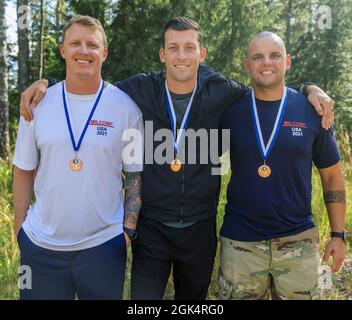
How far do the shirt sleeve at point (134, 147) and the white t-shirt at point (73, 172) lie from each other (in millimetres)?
43

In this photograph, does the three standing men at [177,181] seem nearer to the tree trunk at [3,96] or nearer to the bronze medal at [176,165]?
the bronze medal at [176,165]

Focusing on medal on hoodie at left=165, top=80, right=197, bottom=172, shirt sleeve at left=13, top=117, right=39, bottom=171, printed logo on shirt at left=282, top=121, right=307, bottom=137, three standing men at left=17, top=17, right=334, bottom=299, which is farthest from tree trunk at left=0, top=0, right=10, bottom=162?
printed logo on shirt at left=282, top=121, right=307, bottom=137

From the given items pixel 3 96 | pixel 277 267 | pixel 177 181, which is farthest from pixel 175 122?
pixel 3 96

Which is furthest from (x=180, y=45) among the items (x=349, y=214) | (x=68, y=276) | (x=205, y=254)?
(x=349, y=214)

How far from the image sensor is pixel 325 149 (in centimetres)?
319

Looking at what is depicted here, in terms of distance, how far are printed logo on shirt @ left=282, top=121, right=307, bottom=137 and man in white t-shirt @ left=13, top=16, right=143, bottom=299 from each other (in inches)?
44.1

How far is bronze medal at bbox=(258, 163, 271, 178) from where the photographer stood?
3.04 m

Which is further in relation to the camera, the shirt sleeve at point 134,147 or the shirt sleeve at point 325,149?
the shirt sleeve at point 325,149

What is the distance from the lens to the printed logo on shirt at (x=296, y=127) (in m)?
3.08

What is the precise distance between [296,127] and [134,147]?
115 cm

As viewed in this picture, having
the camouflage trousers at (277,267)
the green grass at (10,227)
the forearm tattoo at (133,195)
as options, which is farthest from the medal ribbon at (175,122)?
the green grass at (10,227)

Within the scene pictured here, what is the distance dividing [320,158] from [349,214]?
10.3 feet

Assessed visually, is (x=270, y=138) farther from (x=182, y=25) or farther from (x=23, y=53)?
(x=23, y=53)
